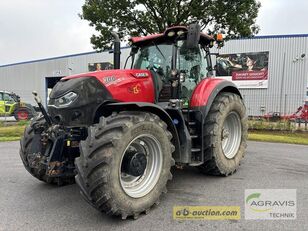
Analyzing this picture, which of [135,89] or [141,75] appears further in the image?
[141,75]

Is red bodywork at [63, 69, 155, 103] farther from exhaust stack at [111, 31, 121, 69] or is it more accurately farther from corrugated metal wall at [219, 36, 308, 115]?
corrugated metal wall at [219, 36, 308, 115]

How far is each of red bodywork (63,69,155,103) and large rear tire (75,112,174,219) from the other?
0.59 metres

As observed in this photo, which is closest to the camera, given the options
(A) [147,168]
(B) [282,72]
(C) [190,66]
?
(A) [147,168]

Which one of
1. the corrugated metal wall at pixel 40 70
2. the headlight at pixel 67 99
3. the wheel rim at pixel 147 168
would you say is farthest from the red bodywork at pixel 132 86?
the corrugated metal wall at pixel 40 70

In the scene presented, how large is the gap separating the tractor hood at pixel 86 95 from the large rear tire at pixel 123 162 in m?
0.54

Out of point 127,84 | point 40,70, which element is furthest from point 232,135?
point 40,70

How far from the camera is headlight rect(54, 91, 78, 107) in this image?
3988 mm

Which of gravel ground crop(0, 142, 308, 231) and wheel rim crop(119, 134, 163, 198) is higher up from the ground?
wheel rim crop(119, 134, 163, 198)

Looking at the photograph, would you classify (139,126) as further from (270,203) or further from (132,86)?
(270,203)

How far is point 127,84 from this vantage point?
4.28m

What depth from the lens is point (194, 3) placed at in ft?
37.8

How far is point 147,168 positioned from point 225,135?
2.07 meters

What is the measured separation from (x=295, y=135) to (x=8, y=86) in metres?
37.5

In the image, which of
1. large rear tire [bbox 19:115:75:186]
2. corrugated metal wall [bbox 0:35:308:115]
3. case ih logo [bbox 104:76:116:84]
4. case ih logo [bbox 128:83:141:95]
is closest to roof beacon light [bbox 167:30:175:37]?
case ih logo [bbox 128:83:141:95]
